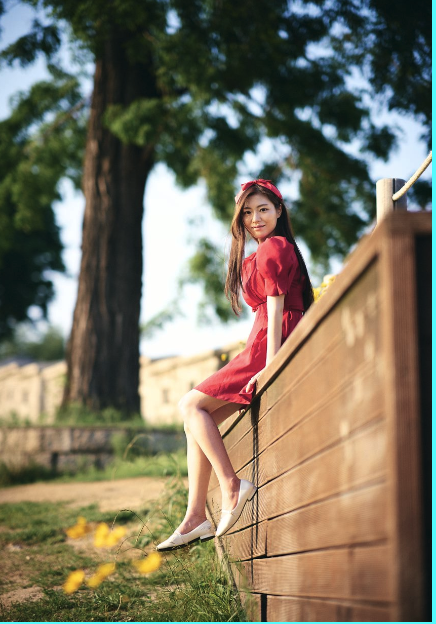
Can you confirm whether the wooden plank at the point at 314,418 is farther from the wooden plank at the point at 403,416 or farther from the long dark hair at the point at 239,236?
the long dark hair at the point at 239,236

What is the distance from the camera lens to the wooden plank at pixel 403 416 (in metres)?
1.04

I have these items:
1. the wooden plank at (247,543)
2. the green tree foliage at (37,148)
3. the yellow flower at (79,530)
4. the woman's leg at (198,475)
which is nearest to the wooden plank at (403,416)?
the wooden plank at (247,543)

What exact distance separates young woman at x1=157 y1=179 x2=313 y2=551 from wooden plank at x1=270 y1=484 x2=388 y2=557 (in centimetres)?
59

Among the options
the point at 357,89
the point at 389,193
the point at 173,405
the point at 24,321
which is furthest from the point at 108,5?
the point at 24,321

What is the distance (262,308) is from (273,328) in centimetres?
22

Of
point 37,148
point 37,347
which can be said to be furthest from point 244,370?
point 37,347

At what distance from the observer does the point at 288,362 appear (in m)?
1.84

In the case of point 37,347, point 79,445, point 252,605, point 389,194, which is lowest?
point 252,605

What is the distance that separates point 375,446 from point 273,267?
1.40 meters

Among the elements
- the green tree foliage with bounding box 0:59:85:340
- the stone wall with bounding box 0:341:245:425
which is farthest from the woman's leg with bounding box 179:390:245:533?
the green tree foliage with bounding box 0:59:85:340

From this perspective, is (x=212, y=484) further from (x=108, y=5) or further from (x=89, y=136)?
(x=89, y=136)

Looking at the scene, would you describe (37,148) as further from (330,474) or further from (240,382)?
(330,474)

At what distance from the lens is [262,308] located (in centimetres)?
263

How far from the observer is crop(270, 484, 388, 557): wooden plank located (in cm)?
114
